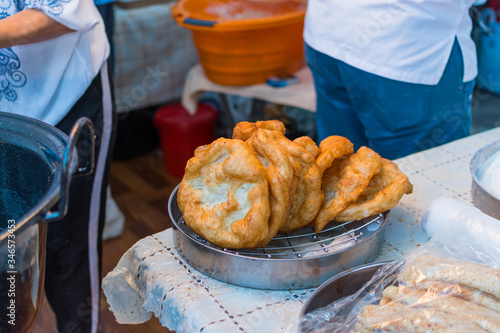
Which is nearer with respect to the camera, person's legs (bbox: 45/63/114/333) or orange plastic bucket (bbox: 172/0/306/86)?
person's legs (bbox: 45/63/114/333)

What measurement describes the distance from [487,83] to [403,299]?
253cm

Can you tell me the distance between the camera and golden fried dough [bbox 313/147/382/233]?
0.93m

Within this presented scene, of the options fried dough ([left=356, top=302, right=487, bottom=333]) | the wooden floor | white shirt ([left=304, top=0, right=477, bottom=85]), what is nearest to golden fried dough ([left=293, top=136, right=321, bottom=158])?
fried dough ([left=356, top=302, right=487, bottom=333])

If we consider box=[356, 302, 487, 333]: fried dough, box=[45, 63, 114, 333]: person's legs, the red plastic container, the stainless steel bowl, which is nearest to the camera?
box=[356, 302, 487, 333]: fried dough

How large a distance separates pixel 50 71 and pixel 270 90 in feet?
4.02

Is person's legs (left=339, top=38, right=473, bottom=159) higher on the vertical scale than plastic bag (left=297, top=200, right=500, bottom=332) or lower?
lower

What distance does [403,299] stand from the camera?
74 centimetres

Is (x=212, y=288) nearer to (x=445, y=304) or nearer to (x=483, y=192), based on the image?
(x=445, y=304)

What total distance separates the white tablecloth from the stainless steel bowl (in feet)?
3.95

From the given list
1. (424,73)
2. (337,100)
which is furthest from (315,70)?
(424,73)

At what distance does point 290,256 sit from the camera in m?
0.88

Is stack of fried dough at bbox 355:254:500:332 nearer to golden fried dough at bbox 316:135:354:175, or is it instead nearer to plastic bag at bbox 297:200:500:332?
plastic bag at bbox 297:200:500:332

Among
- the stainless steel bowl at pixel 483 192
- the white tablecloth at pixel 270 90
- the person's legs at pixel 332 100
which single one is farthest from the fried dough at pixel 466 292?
the white tablecloth at pixel 270 90

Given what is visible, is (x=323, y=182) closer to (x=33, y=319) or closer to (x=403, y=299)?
(x=403, y=299)
